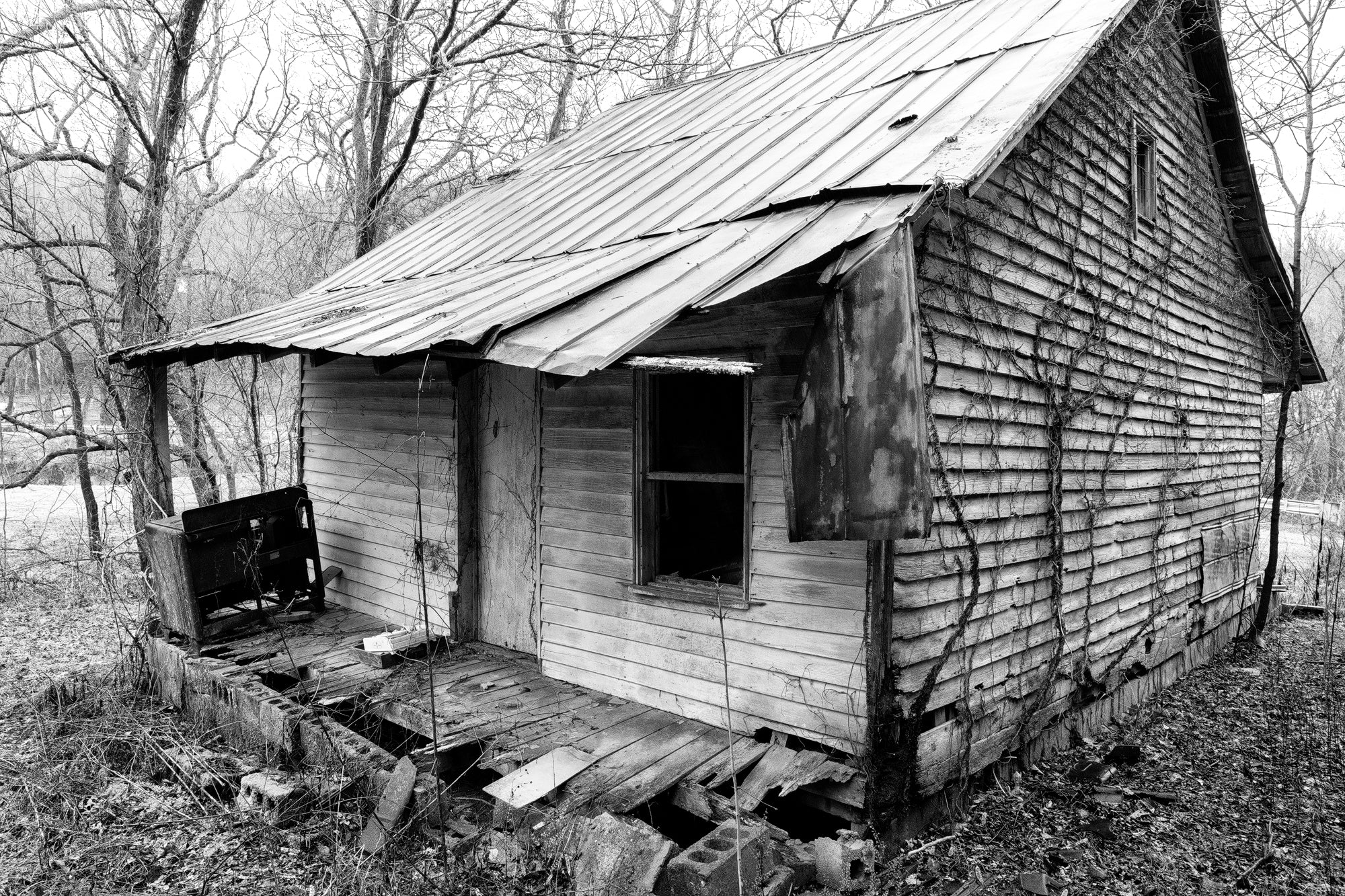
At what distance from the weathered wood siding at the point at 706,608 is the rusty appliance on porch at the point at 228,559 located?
116 inches

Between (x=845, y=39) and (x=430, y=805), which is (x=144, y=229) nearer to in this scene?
(x=845, y=39)

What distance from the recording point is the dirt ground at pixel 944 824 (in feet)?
14.6

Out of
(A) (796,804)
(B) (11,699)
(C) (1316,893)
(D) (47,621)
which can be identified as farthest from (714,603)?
(D) (47,621)

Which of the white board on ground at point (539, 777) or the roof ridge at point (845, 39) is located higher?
the roof ridge at point (845, 39)

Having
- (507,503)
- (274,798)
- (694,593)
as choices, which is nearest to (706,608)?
(694,593)

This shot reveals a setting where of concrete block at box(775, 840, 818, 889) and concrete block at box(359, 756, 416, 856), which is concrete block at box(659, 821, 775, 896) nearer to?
concrete block at box(775, 840, 818, 889)

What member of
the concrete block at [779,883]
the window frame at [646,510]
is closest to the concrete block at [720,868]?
the concrete block at [779,883]

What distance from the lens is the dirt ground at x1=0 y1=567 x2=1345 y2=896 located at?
4.45 metres

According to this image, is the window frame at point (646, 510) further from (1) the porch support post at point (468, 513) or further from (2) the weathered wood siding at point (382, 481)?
(1) the porch support post at point (468, 513)

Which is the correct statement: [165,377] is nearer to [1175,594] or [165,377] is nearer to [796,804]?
[796,804]

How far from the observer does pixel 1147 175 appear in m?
8.01

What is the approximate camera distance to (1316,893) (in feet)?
15.4

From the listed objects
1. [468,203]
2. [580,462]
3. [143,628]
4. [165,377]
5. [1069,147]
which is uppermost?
[468,203]

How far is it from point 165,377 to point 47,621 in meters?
4.43
